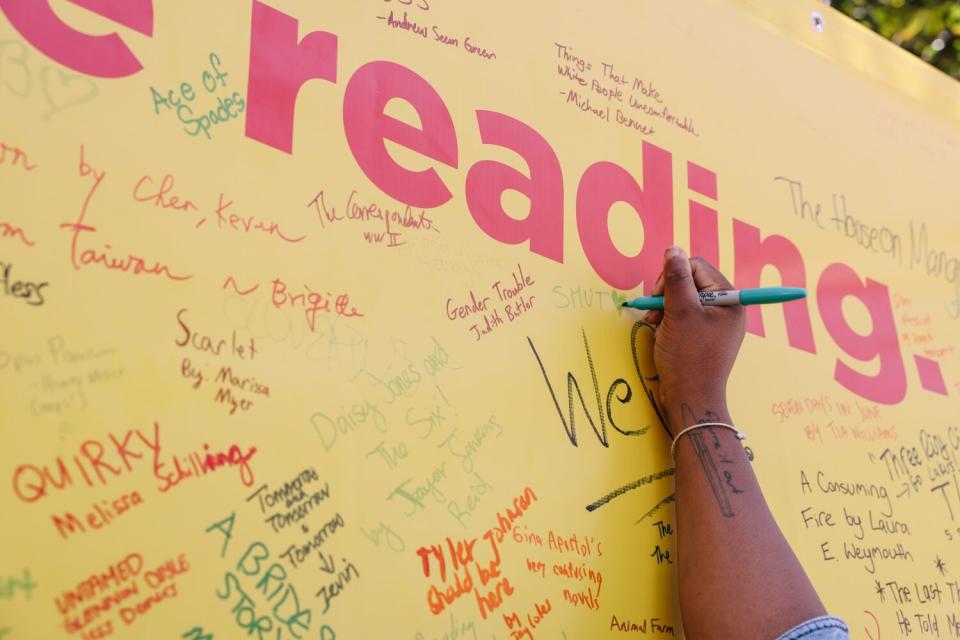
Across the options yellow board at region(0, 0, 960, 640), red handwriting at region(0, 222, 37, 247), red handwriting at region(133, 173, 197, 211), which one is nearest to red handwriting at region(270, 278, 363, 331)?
yellow board at region(0, 0, 960, 640)

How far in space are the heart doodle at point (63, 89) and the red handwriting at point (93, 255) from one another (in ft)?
0.13

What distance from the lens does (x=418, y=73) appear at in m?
0.98

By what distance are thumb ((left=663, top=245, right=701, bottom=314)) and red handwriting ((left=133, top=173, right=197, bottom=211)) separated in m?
0.56

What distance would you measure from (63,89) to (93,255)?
14 centimetres

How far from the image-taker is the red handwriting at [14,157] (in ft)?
2.28

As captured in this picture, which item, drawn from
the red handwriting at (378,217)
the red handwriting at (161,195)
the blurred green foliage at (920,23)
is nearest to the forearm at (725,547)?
the red handwriting at (378,217)

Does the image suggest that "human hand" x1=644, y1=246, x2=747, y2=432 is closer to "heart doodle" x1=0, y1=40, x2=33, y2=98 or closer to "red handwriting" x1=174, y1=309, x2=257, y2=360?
"red handwriting" x1=174, y1=309, x2=257, y2=360

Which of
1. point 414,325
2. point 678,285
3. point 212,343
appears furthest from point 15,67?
point 678,285

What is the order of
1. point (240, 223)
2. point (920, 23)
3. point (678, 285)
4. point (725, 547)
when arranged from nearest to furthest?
point (240, 223) → point (725, 547) → point (678, 285) → point (920, 23)

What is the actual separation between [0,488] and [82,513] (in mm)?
61

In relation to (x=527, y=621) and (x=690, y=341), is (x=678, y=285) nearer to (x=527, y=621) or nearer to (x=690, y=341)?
(x=690, y=341)

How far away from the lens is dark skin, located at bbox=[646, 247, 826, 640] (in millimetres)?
924

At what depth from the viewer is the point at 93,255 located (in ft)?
2.37

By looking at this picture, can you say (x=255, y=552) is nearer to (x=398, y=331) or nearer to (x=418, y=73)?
(x=398, y=331)
